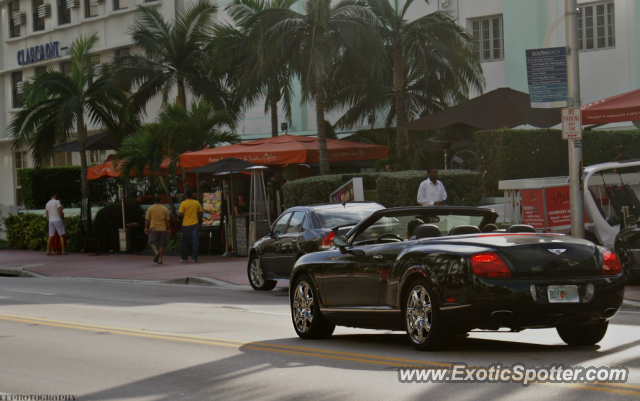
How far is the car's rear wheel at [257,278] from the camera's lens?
16812 millimetres

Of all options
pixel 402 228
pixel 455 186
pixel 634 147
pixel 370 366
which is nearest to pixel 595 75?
pixel 634 147

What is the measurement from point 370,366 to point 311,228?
7.50 m

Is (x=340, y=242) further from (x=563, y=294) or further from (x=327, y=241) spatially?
(x=327, y=241)

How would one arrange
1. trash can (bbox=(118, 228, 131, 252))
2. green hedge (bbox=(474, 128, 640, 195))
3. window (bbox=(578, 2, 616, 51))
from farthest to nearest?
window (bbox=(578, 2, 616, 51)) < trash can (bbox=(118, 228, 131, 252)) < green hedge (bbox=(474, 128, 640, 195))

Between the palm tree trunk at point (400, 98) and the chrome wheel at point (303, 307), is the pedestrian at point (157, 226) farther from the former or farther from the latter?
the chrome wheel at point (303, 307)

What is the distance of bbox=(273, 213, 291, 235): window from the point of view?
16.1m

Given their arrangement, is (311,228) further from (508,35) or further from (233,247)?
(508,35)

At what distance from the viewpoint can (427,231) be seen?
8.66m

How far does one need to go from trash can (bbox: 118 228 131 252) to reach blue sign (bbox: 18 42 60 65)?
835 inches

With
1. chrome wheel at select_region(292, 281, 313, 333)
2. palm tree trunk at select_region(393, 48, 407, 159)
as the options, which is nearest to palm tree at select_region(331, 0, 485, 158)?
palm tree trunk at select_region(393, 48, 407, 159)

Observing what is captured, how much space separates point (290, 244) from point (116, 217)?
15166mm

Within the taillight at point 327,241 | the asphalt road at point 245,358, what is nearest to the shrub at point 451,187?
the taillight at point 327,241

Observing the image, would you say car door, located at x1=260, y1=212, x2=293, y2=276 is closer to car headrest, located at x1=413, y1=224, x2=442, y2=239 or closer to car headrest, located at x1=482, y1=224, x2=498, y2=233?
car headrest, located at x1=482, y1=224, x2=498, y2=233

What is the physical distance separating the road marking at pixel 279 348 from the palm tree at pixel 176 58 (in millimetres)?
19702
